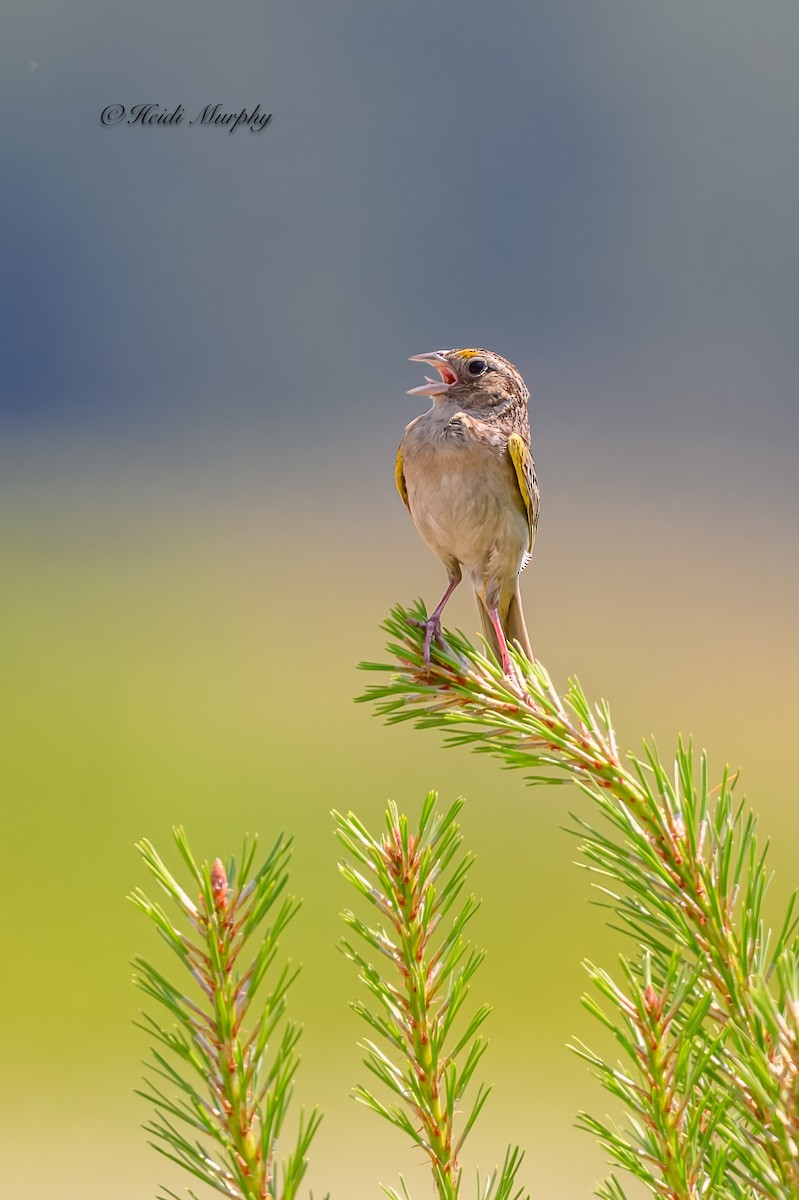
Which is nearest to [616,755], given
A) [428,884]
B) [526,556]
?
[428,884]

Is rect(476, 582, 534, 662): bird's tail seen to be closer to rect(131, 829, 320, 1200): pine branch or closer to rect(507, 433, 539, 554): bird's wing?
rect(507, 433, 539, 554): bird's wing

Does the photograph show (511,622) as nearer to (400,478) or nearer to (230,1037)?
(400,478)

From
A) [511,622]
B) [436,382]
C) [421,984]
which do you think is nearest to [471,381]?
[436,382]

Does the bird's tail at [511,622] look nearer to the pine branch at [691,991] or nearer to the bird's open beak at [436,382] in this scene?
the bird's open beak at [436,382]

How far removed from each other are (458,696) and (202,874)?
487mm

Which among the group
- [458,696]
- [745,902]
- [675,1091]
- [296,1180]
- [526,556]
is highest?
[526,556]

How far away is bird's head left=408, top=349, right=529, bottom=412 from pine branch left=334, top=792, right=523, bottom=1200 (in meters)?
1.26

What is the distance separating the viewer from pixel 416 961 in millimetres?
681

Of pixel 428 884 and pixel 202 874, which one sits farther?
pixel 428 884

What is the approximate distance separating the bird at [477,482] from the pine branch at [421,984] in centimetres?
98

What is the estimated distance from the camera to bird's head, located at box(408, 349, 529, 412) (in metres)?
1.86

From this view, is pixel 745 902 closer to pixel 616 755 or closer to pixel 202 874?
pixel 616 755

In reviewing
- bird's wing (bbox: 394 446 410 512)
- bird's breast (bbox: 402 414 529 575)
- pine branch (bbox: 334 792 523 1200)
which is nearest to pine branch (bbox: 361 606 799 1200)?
pine branch (bbox: 334 792 523 1200)

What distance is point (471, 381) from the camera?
1.87 metres
